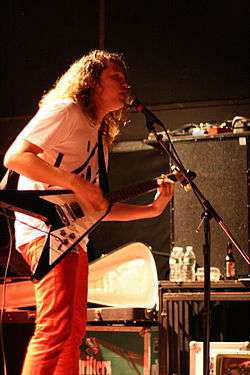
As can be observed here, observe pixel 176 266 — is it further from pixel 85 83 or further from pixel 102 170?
pixel 85 83

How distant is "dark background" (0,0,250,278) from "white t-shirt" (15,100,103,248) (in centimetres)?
237

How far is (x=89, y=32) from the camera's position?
564cm

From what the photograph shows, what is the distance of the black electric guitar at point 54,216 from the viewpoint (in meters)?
2.68

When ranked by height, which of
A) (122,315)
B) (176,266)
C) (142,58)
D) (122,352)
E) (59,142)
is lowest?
(122,352)

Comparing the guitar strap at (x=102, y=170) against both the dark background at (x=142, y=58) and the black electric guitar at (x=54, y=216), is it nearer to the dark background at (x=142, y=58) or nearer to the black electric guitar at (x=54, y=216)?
the black electric guitar at (x=54, y=216)

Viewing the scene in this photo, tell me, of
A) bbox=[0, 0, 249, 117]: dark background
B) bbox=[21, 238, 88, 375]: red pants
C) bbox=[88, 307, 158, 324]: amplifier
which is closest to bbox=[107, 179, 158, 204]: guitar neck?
bbox=[21, 238, 88, 375]: red pants

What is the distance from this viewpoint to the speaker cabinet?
4.45m

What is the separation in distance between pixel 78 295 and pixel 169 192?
69 cm

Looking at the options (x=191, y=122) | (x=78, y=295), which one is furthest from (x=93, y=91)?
(x=191, y=122)

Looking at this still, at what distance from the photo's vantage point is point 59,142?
2.84 m

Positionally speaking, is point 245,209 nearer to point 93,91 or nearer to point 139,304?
point 139,304

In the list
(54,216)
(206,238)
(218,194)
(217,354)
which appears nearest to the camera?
(54,216)

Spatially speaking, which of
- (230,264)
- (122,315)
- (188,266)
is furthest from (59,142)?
(230,264)

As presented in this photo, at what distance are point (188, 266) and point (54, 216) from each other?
1.72 m
